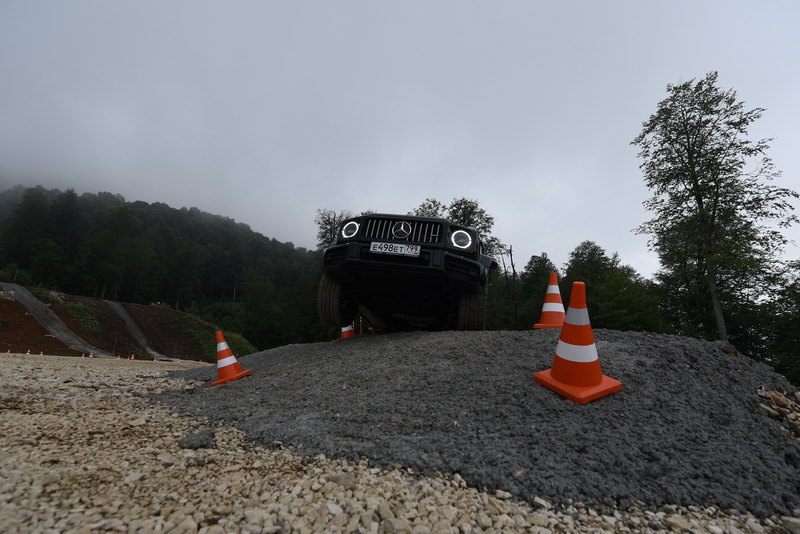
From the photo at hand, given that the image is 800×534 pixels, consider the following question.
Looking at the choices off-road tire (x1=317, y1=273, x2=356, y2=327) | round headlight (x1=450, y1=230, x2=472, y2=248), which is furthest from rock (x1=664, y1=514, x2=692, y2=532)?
off-road tire (x1=317, y1=273, x2=356, y2=327)

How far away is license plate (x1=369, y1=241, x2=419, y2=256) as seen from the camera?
3.68 m

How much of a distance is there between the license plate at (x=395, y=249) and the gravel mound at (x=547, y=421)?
1.04 metres

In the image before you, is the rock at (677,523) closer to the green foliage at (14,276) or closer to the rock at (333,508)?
the rock at (333,508)

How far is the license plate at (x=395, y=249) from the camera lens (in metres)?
3.68

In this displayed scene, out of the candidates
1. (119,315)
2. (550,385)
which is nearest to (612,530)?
(550,385)

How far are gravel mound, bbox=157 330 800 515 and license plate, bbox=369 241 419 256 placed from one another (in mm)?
1043

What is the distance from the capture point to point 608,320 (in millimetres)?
18031

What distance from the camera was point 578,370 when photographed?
233 centimetres

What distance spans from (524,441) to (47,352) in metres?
20.8

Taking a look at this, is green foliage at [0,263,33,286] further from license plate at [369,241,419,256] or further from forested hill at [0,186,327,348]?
license plate at [369,241,419,256]

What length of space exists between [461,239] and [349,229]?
133 cm

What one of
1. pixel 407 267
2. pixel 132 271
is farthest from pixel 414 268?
pixel 132 271

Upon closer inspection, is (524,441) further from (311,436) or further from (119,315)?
(119,315)

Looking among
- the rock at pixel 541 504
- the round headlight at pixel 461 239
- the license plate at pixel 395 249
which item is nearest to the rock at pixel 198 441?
the rock at pixel 541 504
